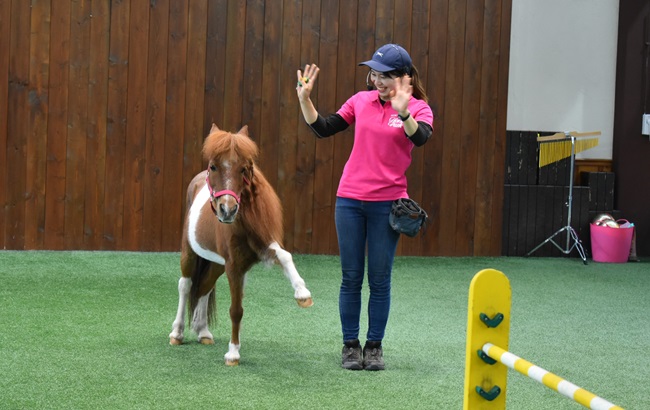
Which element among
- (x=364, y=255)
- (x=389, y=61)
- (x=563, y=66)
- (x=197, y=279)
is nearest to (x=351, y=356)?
(x=364, y=255)

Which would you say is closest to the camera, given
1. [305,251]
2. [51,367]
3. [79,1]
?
[51,367]

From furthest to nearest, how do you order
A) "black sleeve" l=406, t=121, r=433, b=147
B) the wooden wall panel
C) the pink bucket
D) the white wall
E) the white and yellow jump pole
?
the white wall < the pink bucket < the wooden wall panel < "black sleeve" l=406, t=121, r=433, b=147 < the white and yellow jump pole

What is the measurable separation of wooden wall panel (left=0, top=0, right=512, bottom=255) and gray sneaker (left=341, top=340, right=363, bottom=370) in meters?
3.64

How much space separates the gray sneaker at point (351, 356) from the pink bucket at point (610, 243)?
180 inches

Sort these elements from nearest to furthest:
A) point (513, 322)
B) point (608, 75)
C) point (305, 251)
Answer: point (513, 322) < point (305, 251) < point (608, 75)

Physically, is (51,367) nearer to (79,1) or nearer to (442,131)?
(79,1)

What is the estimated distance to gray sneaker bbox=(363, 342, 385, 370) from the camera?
4.61 meters

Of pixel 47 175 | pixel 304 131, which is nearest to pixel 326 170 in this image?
pixel 304 131

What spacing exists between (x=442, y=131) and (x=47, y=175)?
332cm

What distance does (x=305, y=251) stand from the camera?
830 centimetres

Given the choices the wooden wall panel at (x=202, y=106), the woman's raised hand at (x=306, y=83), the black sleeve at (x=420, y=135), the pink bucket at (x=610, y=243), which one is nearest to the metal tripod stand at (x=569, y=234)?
the pink bucket at (x=610, y=243)

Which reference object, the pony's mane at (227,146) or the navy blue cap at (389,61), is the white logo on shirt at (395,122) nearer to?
the navy blue cap at (389,61)

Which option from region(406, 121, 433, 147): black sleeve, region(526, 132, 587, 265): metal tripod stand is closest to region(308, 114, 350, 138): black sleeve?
Answer: region(406, 121, 433, 147): black sleeve

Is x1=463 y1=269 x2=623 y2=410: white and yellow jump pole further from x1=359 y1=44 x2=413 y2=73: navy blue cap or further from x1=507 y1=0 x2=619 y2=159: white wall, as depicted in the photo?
x1=507 y1=0 x2=619 y2=159: white wall
